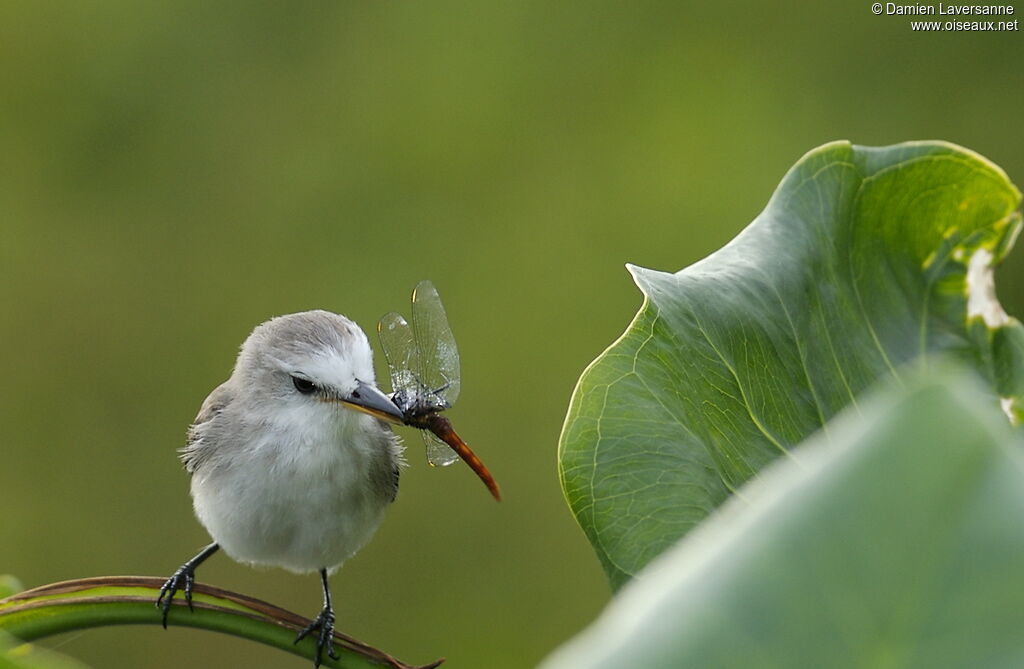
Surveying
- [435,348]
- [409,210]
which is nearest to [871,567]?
[435,348]

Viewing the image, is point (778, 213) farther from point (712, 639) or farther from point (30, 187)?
point (30, 187)

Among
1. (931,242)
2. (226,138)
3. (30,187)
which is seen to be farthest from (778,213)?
(30,187)

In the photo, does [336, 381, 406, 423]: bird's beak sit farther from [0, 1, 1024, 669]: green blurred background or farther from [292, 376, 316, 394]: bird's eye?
[0, 1, 1024, 669]: green blurred background

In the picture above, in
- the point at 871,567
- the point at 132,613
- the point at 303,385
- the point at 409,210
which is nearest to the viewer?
the point at 871,567

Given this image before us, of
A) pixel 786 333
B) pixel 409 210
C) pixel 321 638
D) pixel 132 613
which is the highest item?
pixel 409 210

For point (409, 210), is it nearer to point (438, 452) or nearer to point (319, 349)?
point (319, 349)

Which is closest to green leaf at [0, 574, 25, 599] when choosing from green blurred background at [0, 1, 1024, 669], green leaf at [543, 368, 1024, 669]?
green leaf at [543, 368, 1024, 669]

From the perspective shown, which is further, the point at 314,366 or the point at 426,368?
the point at 314,366

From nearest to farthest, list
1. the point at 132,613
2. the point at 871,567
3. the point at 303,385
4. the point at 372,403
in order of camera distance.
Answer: the point at 871,567
the point at 132,613
the point at 372,403
the point at 303,385
